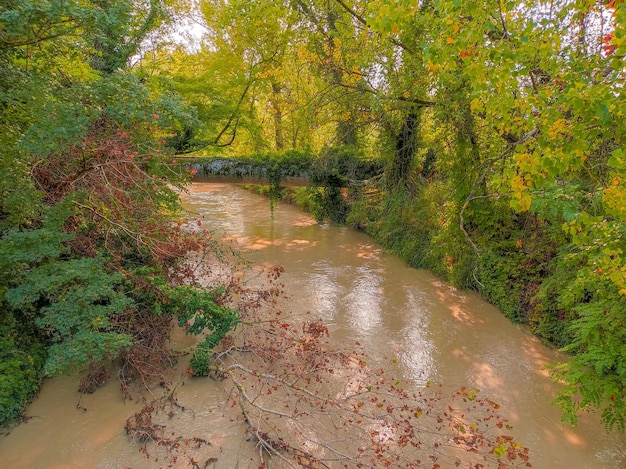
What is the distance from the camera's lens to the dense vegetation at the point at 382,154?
9.96 ft

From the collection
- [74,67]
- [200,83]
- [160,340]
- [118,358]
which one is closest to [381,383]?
[160,340]

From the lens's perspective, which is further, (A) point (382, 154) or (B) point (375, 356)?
(A) point (382, 154)

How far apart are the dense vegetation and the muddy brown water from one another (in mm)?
354

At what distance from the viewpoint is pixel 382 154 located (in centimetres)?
1005

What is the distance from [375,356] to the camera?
5430 mm

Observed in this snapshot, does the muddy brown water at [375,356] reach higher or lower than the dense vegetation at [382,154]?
lower

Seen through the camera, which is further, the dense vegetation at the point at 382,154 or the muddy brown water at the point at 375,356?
the muddy brown water at the point at 375,356

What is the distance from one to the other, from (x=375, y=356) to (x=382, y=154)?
6191mm

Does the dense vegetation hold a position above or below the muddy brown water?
above

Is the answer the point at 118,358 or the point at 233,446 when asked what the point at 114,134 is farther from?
the point at 233,446

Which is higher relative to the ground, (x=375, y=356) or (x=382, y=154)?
(x=382, y=154)

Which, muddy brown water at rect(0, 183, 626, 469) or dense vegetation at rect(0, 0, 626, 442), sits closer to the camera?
dense vegetation at rect(0, 0, 626, 442)

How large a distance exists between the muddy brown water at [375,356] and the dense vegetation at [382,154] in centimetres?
35

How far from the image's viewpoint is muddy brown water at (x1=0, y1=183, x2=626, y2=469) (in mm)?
3717
